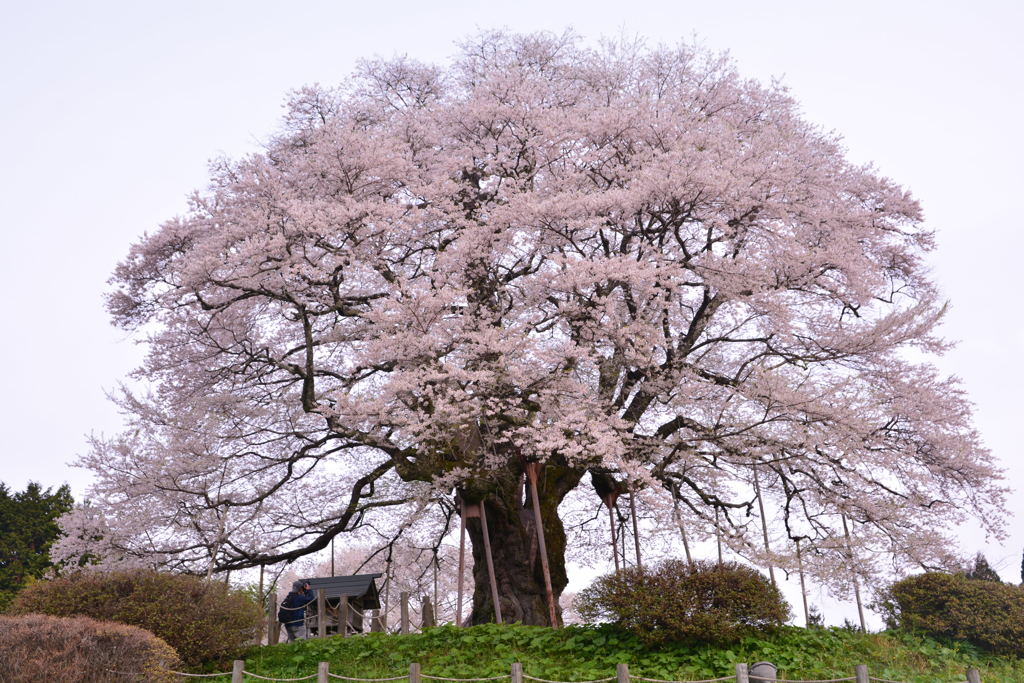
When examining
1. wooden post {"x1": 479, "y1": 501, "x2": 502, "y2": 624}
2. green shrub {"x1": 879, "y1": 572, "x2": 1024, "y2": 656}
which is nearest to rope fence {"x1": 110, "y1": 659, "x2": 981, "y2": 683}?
green shrub {"x1": 879, "y1": 572, "x2": 1024, "y2": 656}

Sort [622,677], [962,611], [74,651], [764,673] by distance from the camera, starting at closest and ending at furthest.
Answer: [622,677] < [764,673] < [74,651] < [962,611]

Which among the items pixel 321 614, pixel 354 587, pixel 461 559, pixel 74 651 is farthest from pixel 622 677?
pixel 354 587

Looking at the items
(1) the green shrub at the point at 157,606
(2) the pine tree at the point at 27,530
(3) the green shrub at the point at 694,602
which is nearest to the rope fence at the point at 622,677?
(1) the green shrub at the point at 157,606

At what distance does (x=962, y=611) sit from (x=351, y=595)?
1196cm

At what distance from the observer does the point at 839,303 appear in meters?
17.9

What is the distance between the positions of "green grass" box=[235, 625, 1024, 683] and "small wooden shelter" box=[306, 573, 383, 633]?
4118 mm

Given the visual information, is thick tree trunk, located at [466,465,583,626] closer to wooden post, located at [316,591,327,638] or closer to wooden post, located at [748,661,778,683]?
wooden post, located at [316,591,327,638]

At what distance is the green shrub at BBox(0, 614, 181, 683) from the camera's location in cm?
1114

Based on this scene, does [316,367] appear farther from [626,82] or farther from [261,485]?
[626,82]

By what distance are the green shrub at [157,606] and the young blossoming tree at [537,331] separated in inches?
115

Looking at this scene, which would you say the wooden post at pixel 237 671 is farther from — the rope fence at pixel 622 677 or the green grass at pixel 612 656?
the green grass at pixel 612 656

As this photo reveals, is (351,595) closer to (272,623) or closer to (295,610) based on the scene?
(295,610)

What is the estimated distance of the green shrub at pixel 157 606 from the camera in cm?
1340

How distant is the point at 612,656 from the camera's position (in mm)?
12805
